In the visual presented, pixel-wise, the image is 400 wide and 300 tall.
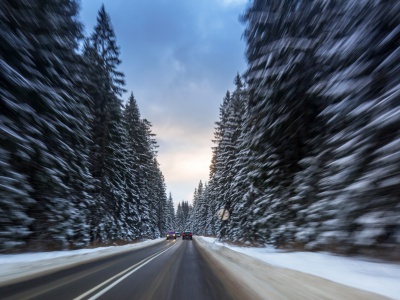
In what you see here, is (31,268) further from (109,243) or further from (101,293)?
(109,243)

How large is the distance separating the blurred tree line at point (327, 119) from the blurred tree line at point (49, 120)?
31.0 feet

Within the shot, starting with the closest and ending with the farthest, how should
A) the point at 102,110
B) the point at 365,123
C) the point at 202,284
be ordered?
the point at 365,123 → the point at 202,284 → the point at 102,110

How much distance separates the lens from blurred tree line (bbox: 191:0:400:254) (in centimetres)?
680

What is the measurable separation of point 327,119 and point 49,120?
12.2 m

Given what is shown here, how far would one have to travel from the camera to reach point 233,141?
36.8 meters

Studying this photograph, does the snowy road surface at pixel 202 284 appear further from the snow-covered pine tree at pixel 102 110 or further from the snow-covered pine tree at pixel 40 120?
the snow-covered pine tree at pixel 102 110

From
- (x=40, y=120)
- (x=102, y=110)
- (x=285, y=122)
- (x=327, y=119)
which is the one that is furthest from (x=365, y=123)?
(x=102, y=110)

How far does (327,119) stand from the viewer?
10.7 m

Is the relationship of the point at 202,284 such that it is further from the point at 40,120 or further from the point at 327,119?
the point at 40,120

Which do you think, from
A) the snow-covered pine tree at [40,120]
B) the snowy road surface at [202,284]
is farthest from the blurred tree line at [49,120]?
the snowy road surface at [202,284]

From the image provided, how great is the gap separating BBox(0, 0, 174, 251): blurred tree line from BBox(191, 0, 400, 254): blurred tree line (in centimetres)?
945

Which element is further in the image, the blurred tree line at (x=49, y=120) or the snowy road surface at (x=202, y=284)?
the blurred tree line at (x=49, y=120)

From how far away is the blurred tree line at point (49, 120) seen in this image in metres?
12.6

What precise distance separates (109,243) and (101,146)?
953 centimetres
